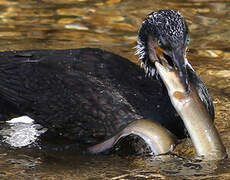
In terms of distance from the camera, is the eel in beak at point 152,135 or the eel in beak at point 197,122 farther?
the eel in beak at point 152,135

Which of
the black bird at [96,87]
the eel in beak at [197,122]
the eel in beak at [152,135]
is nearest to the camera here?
the eel in beak at [197,122]

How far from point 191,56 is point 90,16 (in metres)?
1.87

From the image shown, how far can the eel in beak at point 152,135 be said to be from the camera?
5.40 metres

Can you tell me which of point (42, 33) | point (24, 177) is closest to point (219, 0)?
point (42, 33)

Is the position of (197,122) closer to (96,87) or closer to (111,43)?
(96,87)

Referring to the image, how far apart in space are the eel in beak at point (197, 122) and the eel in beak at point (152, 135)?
25 cm

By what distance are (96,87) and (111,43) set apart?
9.12 feet

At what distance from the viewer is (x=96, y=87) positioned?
615cm

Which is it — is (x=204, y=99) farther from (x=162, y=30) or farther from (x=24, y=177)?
(x=24, y=177)

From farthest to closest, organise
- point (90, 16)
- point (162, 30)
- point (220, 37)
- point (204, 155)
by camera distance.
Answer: point (90, 16)
point (220, 37)
point (162, 30)
point (204, 155)

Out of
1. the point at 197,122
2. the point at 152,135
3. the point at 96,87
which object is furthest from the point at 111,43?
the point at 197,122

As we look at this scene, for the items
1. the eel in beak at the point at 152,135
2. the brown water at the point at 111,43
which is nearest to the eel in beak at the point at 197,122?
the brown water at the point at 111,43

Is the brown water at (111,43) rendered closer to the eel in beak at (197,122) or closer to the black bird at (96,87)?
the eel in beak at (197,122)

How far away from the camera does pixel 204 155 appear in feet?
17.3
